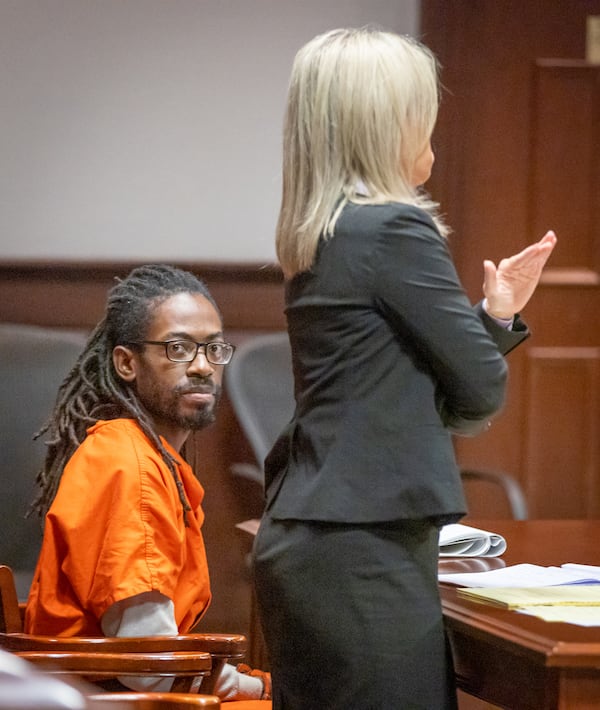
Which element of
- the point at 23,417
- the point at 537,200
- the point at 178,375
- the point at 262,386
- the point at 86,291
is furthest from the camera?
the point at 537,200

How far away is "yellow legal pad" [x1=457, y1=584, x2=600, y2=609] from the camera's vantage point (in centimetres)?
154

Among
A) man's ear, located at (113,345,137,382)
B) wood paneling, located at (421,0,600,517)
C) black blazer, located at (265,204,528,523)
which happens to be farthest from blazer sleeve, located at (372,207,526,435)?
wood paneling, located at (421,0,600,517)

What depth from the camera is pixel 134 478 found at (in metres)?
1.91

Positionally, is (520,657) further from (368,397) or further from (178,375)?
(178,375)

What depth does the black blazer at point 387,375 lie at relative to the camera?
4.86 ft

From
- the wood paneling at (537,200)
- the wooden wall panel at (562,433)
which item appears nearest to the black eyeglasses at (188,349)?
the wood paneling at (537,200)

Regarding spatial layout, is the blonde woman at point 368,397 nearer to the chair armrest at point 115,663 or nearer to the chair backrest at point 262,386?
the chair armrest at point 115,663

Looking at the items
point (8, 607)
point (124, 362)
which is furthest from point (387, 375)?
point (8, 607)

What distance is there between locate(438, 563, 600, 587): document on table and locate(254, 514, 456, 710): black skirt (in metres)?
0.21

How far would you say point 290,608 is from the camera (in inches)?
60.5

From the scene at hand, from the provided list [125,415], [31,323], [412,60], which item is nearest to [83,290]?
[31,323]

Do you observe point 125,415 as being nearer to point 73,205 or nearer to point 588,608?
point 588,608

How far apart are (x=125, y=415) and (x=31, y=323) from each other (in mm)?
1569

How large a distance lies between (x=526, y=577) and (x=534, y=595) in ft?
0.57
